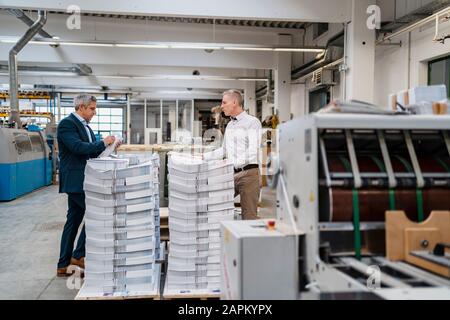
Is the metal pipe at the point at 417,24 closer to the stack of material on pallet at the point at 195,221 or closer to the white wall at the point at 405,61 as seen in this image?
the white wall at the point at 405,61

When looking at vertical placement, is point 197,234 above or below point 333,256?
below

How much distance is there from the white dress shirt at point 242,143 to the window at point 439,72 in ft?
10.3

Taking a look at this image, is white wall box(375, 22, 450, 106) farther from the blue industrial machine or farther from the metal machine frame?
the blue industrial machine

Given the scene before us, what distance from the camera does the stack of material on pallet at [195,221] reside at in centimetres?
286

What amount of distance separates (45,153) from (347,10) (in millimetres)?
6832

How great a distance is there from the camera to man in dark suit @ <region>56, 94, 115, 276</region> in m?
3.17

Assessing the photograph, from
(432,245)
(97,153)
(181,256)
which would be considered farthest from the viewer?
(97,153)

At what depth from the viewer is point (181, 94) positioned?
15.9m

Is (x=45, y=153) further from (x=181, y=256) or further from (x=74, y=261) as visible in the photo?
(x=181, y=256)

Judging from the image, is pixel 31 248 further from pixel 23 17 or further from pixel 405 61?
pixel 405 61

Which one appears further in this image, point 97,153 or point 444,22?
point 444,22

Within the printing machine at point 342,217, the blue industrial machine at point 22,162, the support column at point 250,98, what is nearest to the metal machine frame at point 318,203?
the printing machine at point 342,217

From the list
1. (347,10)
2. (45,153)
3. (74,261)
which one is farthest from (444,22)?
(45,153)

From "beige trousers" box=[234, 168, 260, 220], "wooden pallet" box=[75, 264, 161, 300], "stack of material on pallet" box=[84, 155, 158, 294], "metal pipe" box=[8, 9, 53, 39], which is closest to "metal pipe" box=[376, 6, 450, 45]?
"beige trousers" box=[234, 168, 260, 220]
